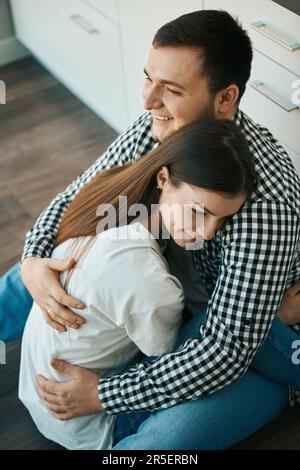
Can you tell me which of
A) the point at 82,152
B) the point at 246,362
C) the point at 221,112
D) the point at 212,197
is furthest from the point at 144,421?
the point at 82,152

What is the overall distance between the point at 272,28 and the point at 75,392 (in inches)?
36.4

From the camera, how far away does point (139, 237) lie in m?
1.38

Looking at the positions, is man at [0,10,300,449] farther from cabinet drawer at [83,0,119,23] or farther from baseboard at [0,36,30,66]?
baseboard at [0,36,30,66]

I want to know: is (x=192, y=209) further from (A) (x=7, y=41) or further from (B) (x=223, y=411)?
(A) (x=7, y=41)

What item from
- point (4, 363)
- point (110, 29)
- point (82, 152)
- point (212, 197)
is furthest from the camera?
point (82, 152)

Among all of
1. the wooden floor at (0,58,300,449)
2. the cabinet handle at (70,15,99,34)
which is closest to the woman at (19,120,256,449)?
the wooden floor at (0,58,300,449)

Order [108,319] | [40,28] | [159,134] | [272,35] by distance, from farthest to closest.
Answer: [40,28], [272,35], [159,134], [108,319]

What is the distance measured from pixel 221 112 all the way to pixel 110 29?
991 mm

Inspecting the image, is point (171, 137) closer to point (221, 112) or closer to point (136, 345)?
point (221, 112)

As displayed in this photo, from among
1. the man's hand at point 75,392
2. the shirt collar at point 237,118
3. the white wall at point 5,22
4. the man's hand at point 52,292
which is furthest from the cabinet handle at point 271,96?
the white wall at point 5,22

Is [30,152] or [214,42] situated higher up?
[214,42]

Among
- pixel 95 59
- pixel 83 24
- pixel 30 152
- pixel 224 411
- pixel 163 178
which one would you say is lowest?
pixel 30 152

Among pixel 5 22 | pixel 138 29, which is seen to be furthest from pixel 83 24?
pixel 5 22

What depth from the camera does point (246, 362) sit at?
4.68 feet
